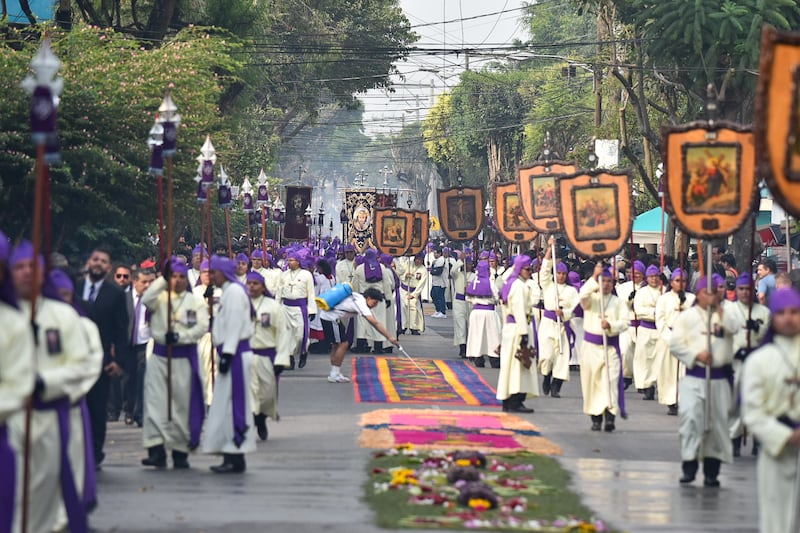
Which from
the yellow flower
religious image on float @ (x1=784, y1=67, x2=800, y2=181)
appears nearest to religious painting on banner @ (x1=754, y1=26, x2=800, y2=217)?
religious image on float @ (x1=784, y1=67, x2=800, y2=181)

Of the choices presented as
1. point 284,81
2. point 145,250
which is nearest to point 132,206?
point 145,250

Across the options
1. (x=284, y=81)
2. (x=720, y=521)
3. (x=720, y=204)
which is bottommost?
(x=720, y=521)

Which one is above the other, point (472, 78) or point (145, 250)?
point (472, 78)

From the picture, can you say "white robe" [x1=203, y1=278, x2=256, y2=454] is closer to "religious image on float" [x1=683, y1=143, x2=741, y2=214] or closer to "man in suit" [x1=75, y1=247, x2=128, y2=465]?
"man in suit" [x1=75, y1=247, x2=128, y2=465]

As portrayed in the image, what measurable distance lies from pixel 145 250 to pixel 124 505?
1862cm

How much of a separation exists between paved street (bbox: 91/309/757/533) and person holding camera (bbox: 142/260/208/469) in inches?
10.3

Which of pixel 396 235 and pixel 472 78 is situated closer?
pixel 396 235

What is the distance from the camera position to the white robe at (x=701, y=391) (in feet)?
42.7

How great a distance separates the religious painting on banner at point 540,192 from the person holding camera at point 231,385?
10.3 m

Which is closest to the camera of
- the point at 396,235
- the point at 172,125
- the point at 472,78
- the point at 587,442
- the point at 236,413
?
the point at 236,413

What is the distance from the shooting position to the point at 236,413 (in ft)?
43.1

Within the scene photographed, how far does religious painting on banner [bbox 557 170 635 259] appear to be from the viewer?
1836 cm

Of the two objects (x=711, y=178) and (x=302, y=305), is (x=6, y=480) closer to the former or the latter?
(x=711, y=178)

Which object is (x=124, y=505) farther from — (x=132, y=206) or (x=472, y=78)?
(x=472, y=78)
